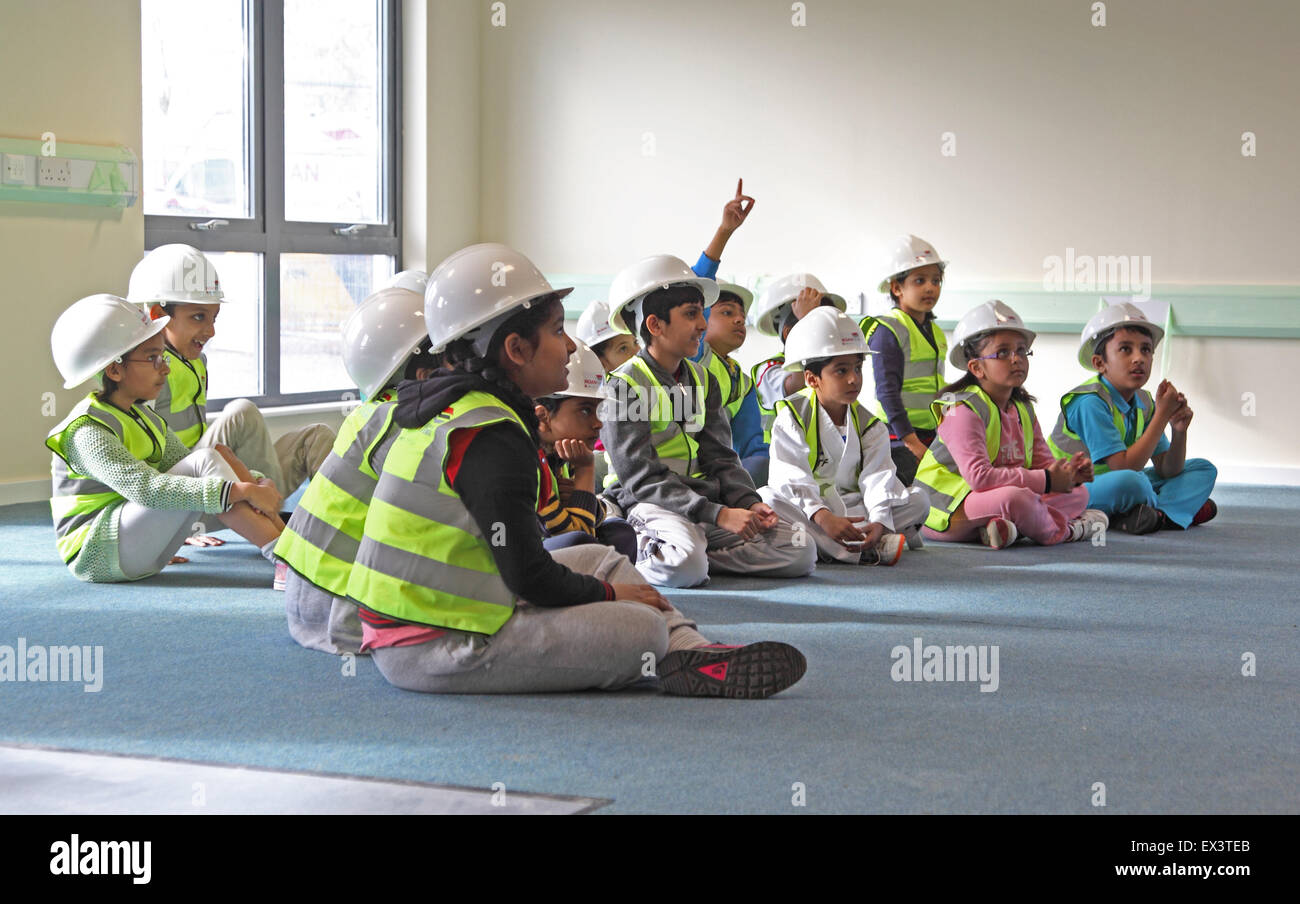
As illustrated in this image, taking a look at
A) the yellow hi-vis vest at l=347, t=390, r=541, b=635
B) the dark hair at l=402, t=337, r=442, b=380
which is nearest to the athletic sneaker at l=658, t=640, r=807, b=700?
the yellow hi-vis vest at l=347, t=390, r=541, b=635

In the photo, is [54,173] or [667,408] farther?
[54,173]

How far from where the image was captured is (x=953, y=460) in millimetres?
5301

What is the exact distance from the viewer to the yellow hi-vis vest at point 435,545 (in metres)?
2.80

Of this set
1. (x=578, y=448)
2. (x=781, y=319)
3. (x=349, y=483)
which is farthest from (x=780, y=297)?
(x=349, y=483)

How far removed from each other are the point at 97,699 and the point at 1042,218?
597 cm

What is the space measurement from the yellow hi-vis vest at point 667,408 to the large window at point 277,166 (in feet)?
11.2

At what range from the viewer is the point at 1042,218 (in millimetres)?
7648

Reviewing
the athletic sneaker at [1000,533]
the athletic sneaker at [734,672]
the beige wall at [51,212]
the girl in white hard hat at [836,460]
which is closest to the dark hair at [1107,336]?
the athletic sneaker at [1000,533]

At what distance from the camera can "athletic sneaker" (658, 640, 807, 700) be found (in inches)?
116

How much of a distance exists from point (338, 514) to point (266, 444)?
6.53 ft

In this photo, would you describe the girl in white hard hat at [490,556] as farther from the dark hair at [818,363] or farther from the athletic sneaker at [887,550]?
the dark hair at [818,363]

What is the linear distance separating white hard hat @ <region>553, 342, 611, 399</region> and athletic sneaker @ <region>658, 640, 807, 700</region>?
137 cm

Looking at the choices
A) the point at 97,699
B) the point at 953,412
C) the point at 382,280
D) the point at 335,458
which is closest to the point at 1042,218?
the point at 953,412

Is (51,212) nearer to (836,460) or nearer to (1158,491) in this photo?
(836,460)
